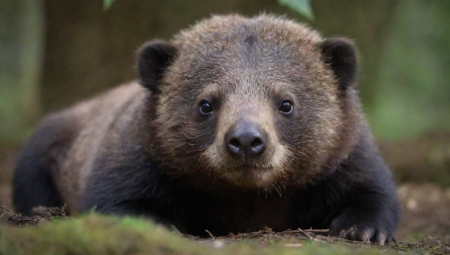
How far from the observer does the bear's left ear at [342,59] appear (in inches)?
266

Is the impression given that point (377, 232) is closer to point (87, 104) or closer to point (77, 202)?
point (77, 202)

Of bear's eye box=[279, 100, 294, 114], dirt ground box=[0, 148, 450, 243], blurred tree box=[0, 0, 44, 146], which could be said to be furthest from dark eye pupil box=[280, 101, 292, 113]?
blurred tree box=[0, 0, 44, 146]

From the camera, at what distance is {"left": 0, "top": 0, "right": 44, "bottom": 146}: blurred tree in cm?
1516

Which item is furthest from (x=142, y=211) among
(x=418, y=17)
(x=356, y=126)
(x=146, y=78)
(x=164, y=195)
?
(x=418, y=17)

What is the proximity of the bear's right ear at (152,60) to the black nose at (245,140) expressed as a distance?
5.75 feet

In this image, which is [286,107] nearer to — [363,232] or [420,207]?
[363,232]

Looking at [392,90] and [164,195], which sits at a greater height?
[392,90]

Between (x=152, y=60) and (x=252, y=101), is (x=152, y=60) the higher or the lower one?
the higher one

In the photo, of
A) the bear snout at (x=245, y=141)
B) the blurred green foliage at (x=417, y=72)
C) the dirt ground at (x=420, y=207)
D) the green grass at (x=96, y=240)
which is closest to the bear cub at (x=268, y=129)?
the bear snout at (x=245, y=141)

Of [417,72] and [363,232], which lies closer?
[363,232]

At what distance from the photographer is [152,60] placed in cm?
689

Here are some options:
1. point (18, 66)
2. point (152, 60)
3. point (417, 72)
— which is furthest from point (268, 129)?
point (417, 72)

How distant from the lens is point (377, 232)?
623 cm

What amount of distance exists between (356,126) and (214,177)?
1.74m
